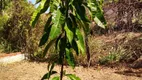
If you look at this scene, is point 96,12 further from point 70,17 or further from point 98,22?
point 70,17

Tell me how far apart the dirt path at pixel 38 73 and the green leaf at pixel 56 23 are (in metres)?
6.68

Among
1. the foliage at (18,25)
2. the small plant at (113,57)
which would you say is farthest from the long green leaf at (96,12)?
the foliage at (18,25)

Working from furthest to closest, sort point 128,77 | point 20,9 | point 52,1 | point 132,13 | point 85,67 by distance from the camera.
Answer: point 20,9
point 132,13
point 85,67
point 128,77
point 52,1

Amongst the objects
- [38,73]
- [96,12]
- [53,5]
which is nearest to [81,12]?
[96,12]

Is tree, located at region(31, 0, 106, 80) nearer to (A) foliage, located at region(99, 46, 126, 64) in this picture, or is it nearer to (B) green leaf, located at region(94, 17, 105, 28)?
(B) green leaf, located at region(94, 17, 105, 28)

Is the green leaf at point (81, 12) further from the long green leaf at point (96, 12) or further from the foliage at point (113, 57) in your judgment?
the foliage at point (113, 57)

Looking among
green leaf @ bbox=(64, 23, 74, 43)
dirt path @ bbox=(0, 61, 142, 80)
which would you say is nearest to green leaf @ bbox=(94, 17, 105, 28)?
green leaf @ bbox=(64, 23, 74, 43)

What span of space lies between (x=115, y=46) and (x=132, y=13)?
134cm

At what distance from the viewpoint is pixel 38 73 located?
948 cm

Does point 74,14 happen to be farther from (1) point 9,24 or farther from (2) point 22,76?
(1) point 9,24

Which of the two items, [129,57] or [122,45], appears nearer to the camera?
[129,57]

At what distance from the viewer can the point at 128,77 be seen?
29.3ft

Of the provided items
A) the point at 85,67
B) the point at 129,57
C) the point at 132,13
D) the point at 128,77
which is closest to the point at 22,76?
the point at 85,67

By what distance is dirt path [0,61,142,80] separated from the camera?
8.94 m
